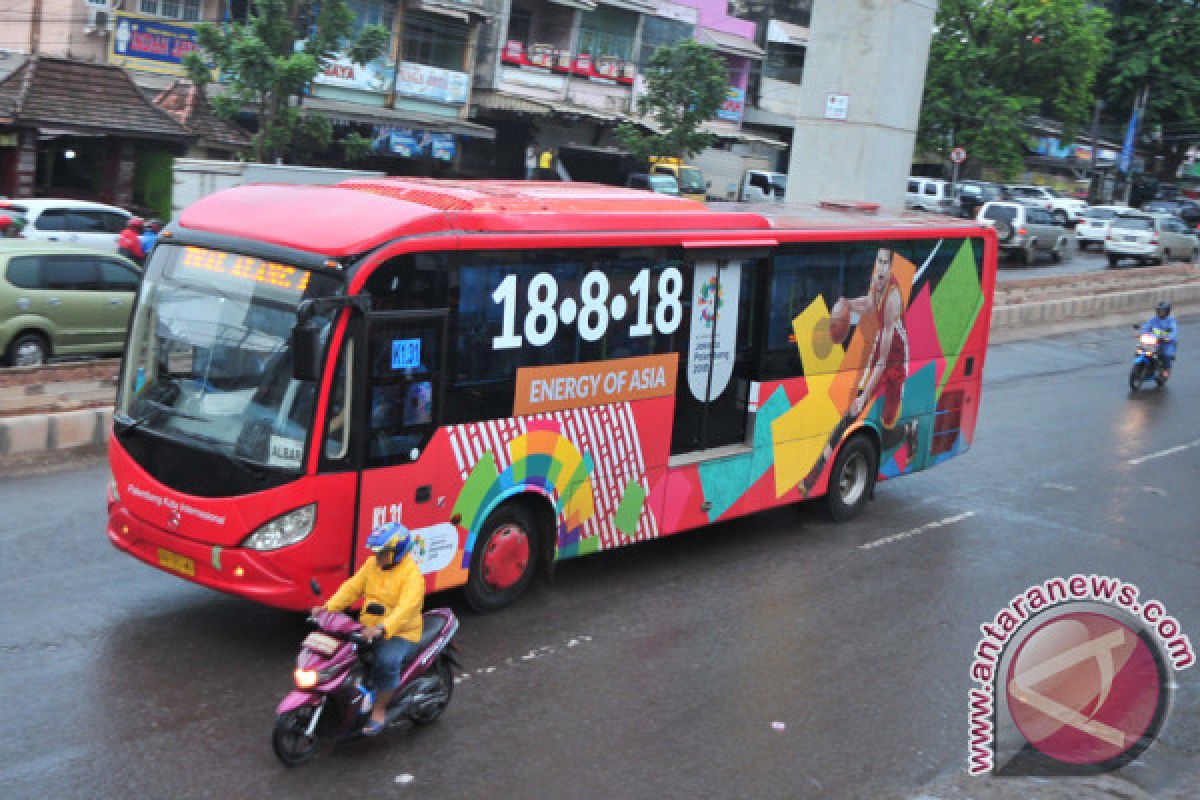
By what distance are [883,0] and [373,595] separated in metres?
18.8

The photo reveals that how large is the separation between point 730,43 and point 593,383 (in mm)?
43975

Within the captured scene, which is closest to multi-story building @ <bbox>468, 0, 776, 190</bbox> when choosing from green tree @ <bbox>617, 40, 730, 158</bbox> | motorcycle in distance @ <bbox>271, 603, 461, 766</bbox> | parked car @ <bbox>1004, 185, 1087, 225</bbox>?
green tree @ <bbox>617, 40, 730, 158</bbox>

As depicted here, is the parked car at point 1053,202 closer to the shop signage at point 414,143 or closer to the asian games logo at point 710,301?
the shop signage at point 414,143

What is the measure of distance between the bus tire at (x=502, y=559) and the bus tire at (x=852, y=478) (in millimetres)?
4102

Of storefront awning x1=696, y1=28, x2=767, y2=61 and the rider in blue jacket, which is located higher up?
storefront awning x1=696, y1=28, x2=767, y2=61

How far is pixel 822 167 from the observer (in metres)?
23.9

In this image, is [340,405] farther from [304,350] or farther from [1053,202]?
[1053,202]

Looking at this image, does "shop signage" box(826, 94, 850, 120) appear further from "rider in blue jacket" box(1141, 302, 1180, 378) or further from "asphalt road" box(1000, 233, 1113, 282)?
"asphalt road" box(1000, 233, 1113, 282)

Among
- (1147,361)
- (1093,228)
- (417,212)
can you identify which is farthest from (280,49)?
(1093,228)

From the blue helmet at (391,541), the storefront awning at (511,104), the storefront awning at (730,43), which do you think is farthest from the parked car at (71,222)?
the storefront awning at (730,43)

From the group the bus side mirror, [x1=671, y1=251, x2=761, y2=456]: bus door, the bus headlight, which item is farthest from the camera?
[x1=671, y1=251, x2=761, y2=456]: bus door

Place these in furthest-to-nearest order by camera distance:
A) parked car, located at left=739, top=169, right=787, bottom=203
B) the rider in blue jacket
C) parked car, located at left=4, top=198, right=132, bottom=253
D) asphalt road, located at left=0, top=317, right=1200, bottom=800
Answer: parked car, located at left=739, top=169, right=787, bottom=203, the rider in blue jacket, parked car, located at left=4, top=198, right=132, bottom=253, asphalt road, located at left=0, top=317, right=1200, bottom=800

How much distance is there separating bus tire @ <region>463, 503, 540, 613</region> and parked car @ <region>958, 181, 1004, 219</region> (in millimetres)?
37278

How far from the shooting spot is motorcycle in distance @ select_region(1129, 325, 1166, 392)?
21609mm
